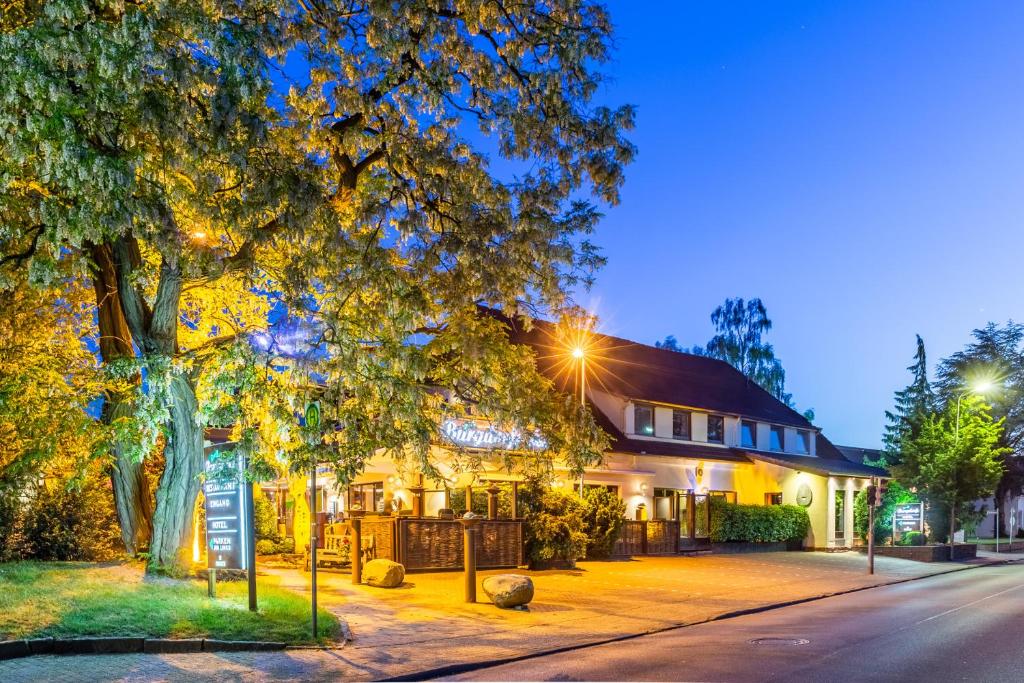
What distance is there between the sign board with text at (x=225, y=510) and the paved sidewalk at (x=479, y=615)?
215 cm

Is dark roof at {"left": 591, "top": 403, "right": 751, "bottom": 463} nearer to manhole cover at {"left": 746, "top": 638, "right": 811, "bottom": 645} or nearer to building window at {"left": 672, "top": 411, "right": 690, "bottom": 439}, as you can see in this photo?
building window at {"left": 672, "top": 411, "right": 690, "bottom": 439}


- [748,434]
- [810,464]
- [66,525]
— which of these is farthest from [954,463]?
[66,525]

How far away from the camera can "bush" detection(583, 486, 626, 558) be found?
26203 millimetres

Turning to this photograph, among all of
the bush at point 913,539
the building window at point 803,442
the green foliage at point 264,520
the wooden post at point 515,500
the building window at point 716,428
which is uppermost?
the building window at point 716,428

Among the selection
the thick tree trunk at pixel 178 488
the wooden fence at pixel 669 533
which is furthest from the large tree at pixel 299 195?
the wooden fence at pixel 669 533

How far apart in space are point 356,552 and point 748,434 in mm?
27080

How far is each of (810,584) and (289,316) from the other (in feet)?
54.4

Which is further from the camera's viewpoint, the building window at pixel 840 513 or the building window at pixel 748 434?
the building window at pixel 748 434

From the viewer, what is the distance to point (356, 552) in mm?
20734

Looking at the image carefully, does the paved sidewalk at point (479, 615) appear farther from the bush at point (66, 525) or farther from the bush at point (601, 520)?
the bush at point (66, 525)

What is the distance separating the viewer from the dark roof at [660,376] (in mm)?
37344

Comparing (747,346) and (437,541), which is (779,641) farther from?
(747,346)

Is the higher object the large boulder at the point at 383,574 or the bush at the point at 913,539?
the large boulder at the point at 383,574

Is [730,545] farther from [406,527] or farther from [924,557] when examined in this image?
[406,527]
